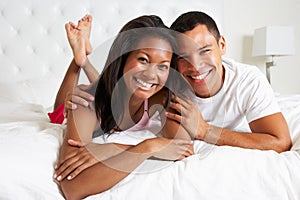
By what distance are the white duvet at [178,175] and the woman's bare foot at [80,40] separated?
555 mm

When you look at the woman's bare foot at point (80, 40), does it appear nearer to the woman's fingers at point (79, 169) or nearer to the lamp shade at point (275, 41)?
the woman's fingers at point (79, 169)

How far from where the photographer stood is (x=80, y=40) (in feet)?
4.86

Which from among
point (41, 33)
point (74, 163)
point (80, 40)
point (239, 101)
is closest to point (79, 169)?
point (74, 163)

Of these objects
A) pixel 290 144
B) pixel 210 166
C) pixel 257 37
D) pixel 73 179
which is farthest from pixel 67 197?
pixel 257 37

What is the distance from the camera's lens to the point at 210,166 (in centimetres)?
90

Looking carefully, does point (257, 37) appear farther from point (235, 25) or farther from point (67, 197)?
point (67, 197)

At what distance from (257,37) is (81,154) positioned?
7.29 ft

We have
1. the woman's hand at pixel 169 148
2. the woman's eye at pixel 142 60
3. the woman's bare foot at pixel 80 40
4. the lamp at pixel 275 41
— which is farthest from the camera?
the lamp at pixel 275 41

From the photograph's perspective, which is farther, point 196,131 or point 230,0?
point 230,0

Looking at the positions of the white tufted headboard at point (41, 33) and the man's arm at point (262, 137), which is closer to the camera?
the man's arm at point (262, 137)

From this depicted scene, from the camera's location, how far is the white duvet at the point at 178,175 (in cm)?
80

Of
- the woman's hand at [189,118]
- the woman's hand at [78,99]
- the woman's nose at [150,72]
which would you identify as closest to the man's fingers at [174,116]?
the woman's hand at [189,118]

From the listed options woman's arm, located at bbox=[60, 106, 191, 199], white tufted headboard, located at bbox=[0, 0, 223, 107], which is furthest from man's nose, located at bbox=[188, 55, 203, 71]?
white tufted headboard, located at bbox=[0, 0, 223, 107]

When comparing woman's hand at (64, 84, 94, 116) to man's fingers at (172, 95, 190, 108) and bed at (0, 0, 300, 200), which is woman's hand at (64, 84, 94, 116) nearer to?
bed at (0, 0, 300, 200)
